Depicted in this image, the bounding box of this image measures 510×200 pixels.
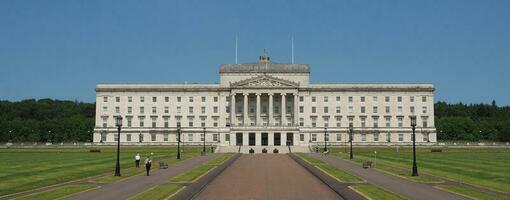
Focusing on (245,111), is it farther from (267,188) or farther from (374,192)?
(374,192)

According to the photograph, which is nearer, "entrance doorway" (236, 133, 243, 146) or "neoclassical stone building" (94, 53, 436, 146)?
"entrance doorway" (236, 133, 243, 146)

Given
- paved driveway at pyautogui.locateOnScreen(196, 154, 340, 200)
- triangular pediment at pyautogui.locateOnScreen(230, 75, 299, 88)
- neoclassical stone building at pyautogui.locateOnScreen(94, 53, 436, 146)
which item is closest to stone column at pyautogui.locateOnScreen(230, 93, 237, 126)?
neoclassical stone building at pyautogui.locateOnScreen(94, 53, 436, 146)

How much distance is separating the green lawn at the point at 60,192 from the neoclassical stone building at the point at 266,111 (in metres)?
117

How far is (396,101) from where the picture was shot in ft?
512

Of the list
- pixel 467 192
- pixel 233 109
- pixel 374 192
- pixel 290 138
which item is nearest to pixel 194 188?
pixel 374 192

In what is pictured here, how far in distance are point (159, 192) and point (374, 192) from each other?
13282 millimetres

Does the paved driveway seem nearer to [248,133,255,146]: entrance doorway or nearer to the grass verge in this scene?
the grass verge

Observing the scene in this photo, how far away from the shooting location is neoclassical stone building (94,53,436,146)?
15425 centimetres

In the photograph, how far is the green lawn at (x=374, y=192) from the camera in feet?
98.2

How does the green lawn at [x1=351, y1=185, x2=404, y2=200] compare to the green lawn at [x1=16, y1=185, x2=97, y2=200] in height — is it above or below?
above

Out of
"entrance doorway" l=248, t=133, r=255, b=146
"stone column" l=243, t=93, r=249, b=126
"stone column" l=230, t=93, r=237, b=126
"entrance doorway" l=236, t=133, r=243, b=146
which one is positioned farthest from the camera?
"stone column" l=230, t=93, r=237, b=126

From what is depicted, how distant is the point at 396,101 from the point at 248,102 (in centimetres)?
4385

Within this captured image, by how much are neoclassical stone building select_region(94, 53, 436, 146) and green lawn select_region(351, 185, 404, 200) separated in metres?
117

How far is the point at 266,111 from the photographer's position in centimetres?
15612
